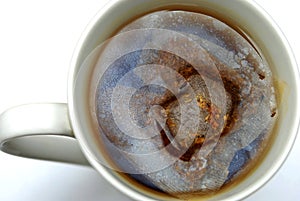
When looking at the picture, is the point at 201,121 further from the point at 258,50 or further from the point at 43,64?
the point at 43,64

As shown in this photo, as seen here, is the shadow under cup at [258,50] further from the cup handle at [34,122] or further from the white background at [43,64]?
the white background at [43,64]

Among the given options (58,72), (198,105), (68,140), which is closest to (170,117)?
(198,105)

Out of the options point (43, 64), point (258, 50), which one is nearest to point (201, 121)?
point (258, 50)

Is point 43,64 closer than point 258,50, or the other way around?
point 258,50

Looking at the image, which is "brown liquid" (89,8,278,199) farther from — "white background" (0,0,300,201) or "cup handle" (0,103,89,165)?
"white background" (0,0,300,201)

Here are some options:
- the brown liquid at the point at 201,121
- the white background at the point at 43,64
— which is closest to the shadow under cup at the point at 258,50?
the brown liquid at the point at 201,121
